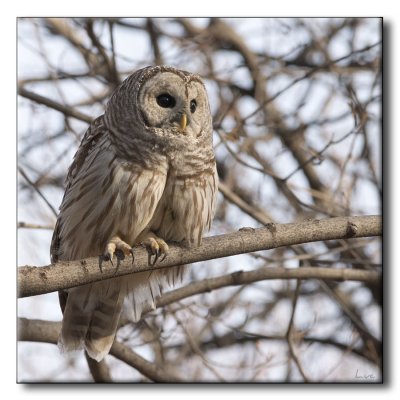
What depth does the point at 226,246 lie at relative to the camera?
3240 millimetres

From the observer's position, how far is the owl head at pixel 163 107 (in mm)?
3566

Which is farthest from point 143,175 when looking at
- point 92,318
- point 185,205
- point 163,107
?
point 92,318

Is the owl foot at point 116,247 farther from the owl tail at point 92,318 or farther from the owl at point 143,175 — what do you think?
the owl tail at point 92,318

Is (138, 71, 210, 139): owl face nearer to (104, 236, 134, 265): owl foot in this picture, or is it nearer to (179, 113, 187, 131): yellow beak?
(179, 113, 187, 131): yellow beak

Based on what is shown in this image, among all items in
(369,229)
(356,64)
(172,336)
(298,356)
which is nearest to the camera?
(369,229)

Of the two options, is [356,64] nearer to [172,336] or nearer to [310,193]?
[310,193]

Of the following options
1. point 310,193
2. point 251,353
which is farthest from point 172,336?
point 310,193

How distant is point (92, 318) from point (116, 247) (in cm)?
76

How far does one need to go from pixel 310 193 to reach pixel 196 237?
112cm

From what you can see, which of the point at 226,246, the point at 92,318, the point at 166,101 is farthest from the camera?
the point at 92,318

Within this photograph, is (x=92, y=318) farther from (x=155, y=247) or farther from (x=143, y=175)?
(x=143, y=175)

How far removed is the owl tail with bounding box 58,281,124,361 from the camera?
389 cm

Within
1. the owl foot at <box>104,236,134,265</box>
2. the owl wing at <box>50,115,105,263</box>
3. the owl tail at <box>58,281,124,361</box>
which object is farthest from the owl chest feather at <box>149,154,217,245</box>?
the owl tail at <box>58,281,124,361</box>
